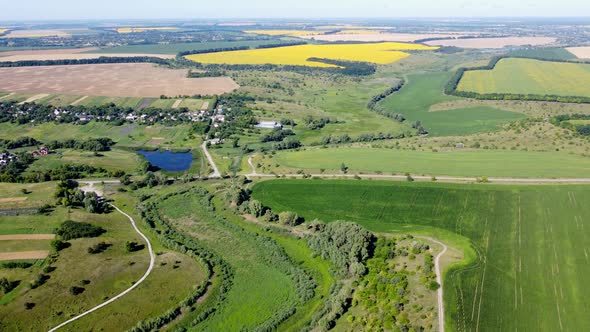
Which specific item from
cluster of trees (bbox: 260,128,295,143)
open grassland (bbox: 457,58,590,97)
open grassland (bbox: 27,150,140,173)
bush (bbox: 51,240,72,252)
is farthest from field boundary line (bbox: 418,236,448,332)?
open grassland (bbox: 457,58,590,97)

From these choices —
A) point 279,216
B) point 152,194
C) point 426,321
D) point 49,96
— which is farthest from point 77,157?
point 426,321

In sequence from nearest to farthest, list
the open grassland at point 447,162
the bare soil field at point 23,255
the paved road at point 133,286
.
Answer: the paved road at point 133,286 < the bare soil field at point 23,255 < the open grassland at point 447,162

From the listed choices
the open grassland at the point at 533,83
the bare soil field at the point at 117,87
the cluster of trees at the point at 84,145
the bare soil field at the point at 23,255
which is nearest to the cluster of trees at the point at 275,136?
the cluster of trees at the point at 84,145

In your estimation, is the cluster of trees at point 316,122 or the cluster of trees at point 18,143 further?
the cluster of trees at point 316,122

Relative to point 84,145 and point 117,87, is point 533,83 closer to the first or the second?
point 84,145

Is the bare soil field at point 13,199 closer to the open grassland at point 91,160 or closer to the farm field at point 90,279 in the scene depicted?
the farm field at point 90,279

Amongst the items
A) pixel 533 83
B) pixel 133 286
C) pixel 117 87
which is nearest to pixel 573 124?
pixel 533 83
